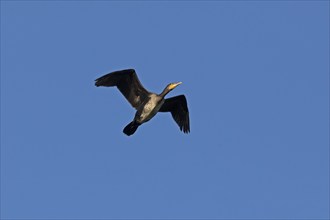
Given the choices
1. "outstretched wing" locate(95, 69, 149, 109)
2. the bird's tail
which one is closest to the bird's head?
"outstretched wing" locate(95, 69, 149, 109)

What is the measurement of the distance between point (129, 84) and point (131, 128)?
1.39m

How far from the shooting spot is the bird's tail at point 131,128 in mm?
24516

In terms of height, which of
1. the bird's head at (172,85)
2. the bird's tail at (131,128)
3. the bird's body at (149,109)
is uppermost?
the bird's head at (172,85)

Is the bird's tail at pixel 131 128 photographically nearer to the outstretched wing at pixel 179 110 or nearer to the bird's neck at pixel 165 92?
the bird's neck at pixel 165 92

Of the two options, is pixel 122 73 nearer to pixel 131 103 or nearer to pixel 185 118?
pixel 131 103

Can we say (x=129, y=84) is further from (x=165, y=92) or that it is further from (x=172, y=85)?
(x=172, y=85)

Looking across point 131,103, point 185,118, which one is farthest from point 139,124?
point 185,118

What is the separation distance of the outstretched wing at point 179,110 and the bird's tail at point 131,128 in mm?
2113

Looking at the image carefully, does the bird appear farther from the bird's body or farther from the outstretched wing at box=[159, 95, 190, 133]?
the outstretched wing at box=[159, 95, 190, 133]

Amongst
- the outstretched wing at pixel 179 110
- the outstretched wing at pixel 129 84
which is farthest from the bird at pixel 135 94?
the outstretched wing at pixel 179 110

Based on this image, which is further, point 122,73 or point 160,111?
point 160,111

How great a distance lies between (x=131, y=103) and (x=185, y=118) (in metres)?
2.52

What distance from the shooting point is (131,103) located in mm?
24953

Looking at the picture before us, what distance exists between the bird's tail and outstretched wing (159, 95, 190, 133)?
6.93 ft
